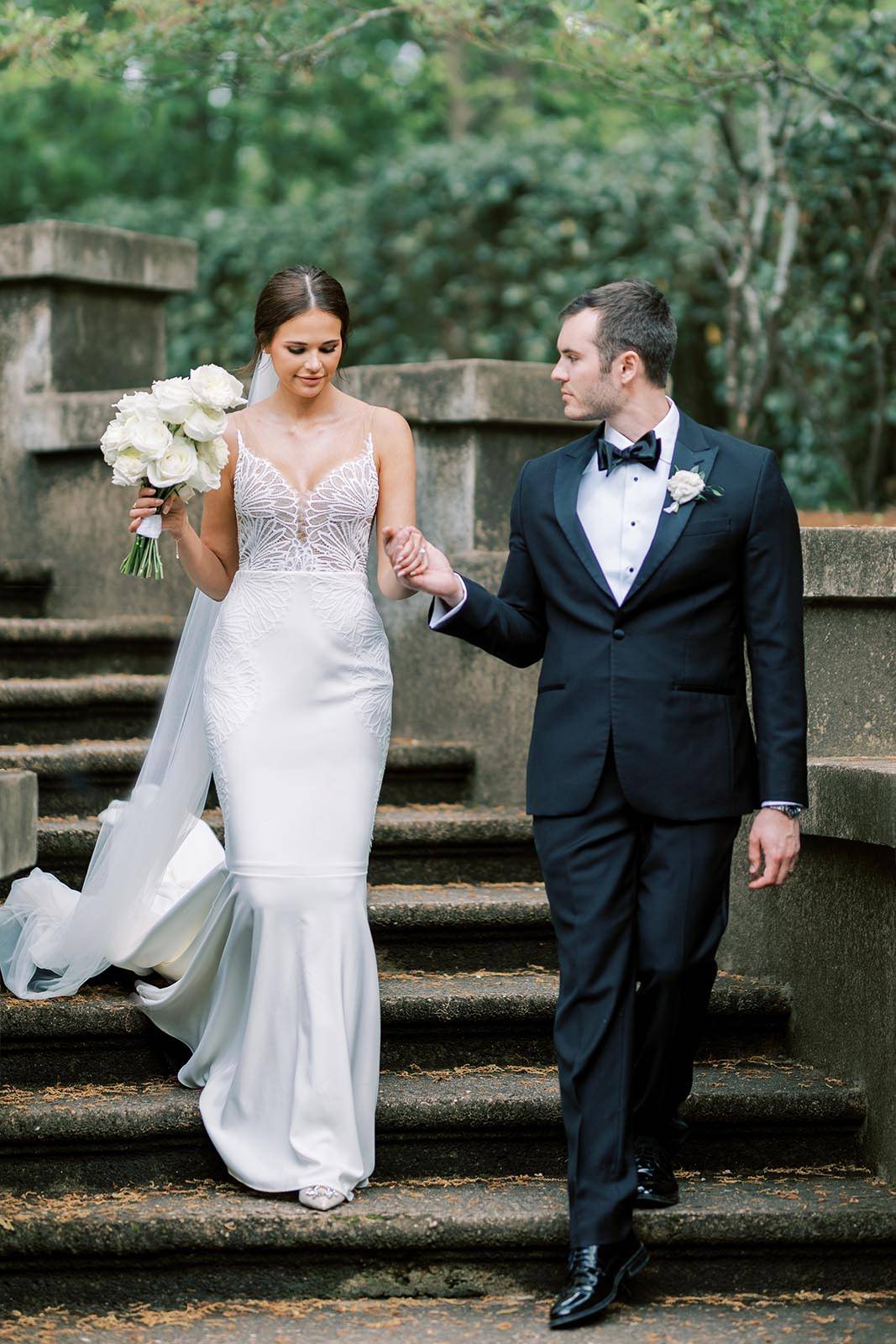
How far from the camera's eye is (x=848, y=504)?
9398 mm

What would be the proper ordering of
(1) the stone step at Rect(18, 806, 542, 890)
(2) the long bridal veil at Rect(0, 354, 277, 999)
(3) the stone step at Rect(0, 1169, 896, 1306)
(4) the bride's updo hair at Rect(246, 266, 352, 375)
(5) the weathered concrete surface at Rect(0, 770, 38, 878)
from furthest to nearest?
(1) the stone step at Rect(18, 806, 542, 890) → (2) the long bridal veil at Rect(0, 354, 277, 999) → (4) the bride's updo hair at Rect(246, 266, 352, 375) → (3) the stone step at Rect(0, 1169, 896, 1306) → (5) the weathered concrete surface at Rect(0, 770, 38, 878)

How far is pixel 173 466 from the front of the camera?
14.2 ft

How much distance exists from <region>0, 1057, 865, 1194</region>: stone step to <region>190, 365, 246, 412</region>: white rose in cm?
172

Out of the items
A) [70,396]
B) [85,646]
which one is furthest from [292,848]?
[70,396]

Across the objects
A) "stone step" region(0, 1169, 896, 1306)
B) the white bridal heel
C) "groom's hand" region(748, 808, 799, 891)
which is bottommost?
"stone step" region(0, 1169, 896, 1306)

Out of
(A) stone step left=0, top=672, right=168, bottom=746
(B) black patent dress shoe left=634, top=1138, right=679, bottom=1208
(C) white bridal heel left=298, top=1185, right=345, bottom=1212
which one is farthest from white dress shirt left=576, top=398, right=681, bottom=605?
(A) stone step left=0, top=672, right=168, bottom=746

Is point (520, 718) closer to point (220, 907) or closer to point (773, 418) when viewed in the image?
point (220, 907)

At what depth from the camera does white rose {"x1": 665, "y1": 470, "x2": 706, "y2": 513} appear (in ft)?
13.2

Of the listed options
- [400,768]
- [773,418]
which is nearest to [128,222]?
[773,418]

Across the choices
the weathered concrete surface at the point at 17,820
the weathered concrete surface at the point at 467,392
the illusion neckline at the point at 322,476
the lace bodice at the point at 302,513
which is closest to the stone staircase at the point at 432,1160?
the weathered concrete surface at the point at 17,820

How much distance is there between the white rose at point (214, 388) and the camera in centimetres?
438

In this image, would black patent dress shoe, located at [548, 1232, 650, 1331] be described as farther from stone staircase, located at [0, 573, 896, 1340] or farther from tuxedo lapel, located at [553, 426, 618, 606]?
tuxedo lapel, located at [553, 426, 618, 606]

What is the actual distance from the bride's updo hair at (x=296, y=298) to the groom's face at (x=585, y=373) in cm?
69

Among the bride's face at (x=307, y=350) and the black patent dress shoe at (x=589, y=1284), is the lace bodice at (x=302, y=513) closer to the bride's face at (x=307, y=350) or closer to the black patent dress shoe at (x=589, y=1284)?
the bride's face at (x=307, y=350)
